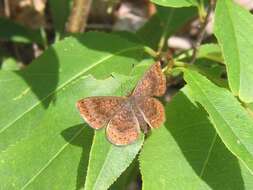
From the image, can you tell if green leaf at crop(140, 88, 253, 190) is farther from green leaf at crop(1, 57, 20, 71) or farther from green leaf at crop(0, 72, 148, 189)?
green leaf at crop(1, 57, 20, 71)

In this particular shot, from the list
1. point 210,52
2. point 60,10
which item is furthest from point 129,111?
point 60,10

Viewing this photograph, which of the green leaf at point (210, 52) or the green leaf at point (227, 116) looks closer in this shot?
the green leaf at point (227, 116)

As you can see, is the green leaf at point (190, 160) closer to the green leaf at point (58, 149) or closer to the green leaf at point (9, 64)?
the green leaf at point (58, 149)

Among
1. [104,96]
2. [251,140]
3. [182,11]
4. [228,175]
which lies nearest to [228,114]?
[251,140]

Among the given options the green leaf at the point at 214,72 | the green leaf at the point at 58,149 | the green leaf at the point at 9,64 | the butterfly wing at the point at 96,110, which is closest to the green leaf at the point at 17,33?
the green leaf at the point at 9,64

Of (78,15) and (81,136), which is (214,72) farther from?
(78,15)

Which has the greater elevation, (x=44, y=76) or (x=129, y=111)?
(x=129, y=111)
